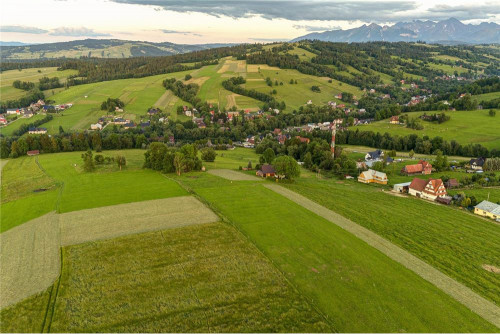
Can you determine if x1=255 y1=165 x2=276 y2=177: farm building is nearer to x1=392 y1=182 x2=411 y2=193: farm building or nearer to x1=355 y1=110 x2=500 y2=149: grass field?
x1=392 y1=182 x2=411 y2=193: farm building

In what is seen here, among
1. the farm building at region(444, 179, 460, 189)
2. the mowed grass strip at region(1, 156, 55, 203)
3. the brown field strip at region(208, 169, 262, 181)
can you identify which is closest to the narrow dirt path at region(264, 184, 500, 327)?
the brown field strip at region(208, 169, 262, 181)

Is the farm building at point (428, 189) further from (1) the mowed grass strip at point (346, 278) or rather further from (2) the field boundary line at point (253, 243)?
(2) the field boundary line at point (253, 243)

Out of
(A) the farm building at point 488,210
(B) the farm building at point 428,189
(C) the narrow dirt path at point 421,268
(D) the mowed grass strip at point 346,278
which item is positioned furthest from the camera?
(B) the farm building at point 428,189

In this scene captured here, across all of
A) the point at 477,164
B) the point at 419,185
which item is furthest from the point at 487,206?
the point at 477,164

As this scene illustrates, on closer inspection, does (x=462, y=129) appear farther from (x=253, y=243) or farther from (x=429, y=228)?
(x=253, y=243)

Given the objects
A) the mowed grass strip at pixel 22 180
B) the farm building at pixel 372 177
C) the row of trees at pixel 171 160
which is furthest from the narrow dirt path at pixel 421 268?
the mowed grass strip at pixel 22 180

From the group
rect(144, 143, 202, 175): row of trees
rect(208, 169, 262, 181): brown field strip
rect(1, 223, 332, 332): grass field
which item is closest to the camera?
rect(1, 223, 332, 332): grass field
